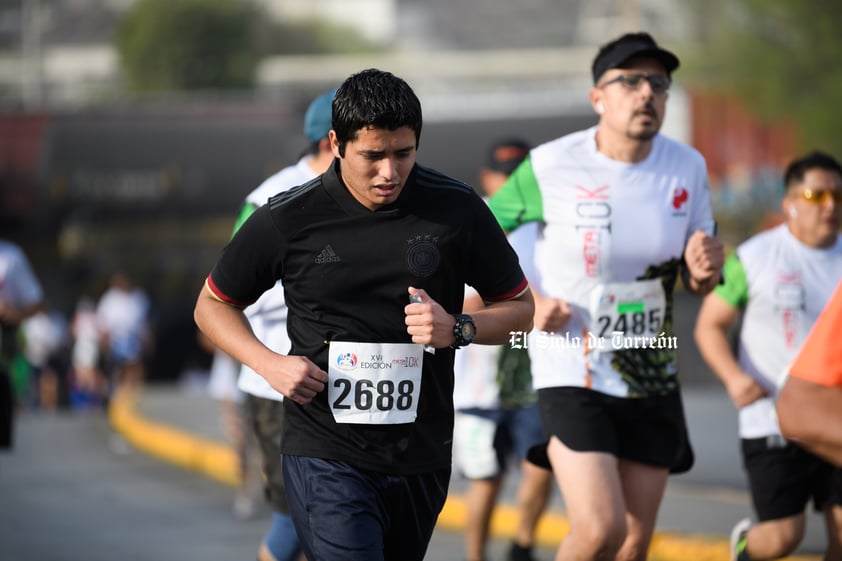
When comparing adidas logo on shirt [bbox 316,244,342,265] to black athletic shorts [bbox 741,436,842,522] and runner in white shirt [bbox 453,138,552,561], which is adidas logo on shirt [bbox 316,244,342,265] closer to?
black athletic shorts [bbox 741,436,842,522]

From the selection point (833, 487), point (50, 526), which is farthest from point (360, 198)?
point (50, 526)

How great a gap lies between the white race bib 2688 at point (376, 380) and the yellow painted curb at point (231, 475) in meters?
3.92

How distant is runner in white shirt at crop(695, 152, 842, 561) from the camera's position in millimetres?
6770

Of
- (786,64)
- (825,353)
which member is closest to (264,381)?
(825,353)

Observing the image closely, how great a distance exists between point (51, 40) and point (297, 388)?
6645 cm

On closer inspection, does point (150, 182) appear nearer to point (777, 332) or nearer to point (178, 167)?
point (178, 167)

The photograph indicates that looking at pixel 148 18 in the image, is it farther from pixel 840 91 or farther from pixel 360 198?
pixel 360 198

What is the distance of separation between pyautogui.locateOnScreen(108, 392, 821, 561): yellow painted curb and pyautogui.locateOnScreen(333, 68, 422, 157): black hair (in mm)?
4317

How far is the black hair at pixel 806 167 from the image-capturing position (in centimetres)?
698

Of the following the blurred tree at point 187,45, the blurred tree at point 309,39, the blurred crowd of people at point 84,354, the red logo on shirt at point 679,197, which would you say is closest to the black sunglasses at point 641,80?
the red logo on shirt at point 679,197

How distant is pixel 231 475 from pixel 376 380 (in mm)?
8875

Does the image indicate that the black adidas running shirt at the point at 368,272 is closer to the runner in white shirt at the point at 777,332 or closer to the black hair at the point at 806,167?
the runner in white shirt at the point at 777,332

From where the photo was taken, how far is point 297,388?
4422 millimetres

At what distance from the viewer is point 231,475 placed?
13156mm
